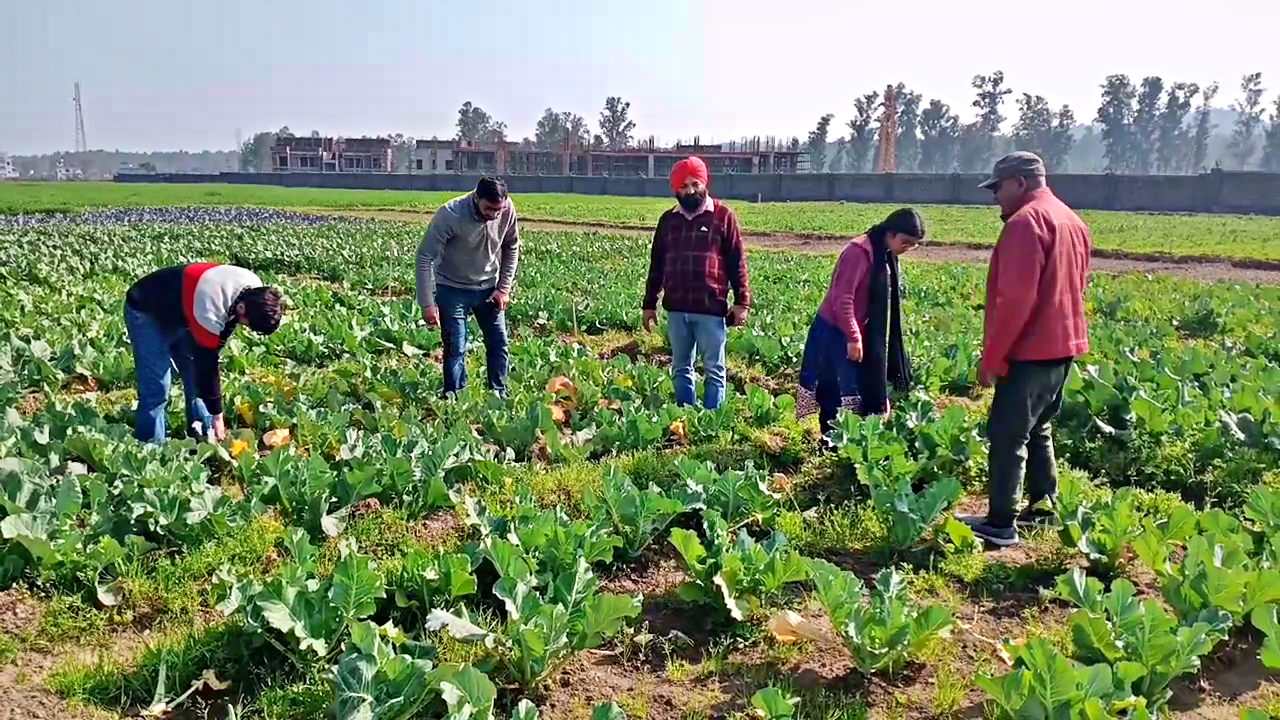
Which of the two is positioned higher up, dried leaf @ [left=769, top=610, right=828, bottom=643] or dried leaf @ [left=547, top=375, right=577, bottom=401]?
dried leaf @ [left=547, top=375, right=577, bottom=401]

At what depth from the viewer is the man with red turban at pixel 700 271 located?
6746 millimetres

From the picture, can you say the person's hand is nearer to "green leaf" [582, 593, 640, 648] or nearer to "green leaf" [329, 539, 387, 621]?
"green leaf" [329, 539, 387, 621]

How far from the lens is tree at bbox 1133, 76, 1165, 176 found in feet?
355

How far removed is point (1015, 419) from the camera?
4883 millimetres

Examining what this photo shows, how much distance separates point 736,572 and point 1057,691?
1.37 metres

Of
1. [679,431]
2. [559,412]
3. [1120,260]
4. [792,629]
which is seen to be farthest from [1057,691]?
[1120,260]

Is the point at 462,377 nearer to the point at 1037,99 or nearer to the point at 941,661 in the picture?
the point at 941,661

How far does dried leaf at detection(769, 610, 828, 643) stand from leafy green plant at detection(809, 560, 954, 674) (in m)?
0.18

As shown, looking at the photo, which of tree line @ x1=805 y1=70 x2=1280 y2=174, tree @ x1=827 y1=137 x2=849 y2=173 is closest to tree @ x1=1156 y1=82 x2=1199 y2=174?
tree line @ x1=805 y1=70 x2=1280 y2=174

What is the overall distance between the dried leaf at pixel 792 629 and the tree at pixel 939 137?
125786 millimetres

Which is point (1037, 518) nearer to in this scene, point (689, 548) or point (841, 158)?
point (689, 548)

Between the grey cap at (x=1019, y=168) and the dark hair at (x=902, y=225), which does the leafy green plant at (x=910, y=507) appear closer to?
the grey cap at (x=1019, y=168)

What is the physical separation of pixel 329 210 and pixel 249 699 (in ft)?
138

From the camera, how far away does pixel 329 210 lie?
43.1 meters
